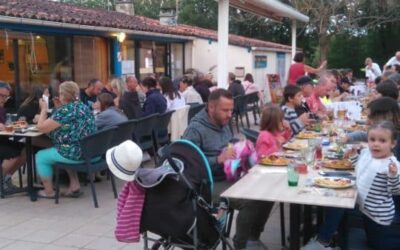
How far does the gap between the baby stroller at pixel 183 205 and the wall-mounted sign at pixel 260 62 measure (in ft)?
47.6

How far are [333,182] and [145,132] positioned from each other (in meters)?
4.37

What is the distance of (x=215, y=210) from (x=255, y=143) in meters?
1.44

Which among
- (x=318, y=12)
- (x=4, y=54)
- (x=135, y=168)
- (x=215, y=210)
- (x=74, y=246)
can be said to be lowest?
(x=74, y=246)

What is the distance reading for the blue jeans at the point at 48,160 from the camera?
5.74 metres

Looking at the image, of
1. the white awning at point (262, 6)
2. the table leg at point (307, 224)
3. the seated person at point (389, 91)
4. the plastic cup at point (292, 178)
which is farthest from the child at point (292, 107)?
the white awning at point (262, 6)

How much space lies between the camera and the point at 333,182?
337cm

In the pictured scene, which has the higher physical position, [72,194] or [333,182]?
[333,182]

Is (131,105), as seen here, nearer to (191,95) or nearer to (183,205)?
(191,95)

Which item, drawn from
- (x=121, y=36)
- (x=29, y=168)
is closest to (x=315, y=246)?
(x=29, y=168)

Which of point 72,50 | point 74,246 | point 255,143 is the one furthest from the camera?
point 72,50

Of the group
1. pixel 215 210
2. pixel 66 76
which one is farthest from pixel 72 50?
pixel 215 210

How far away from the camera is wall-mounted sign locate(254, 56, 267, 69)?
696 inches

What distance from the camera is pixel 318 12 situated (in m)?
25.7

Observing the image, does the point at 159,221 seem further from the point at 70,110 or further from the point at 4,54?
the point at 4,54
